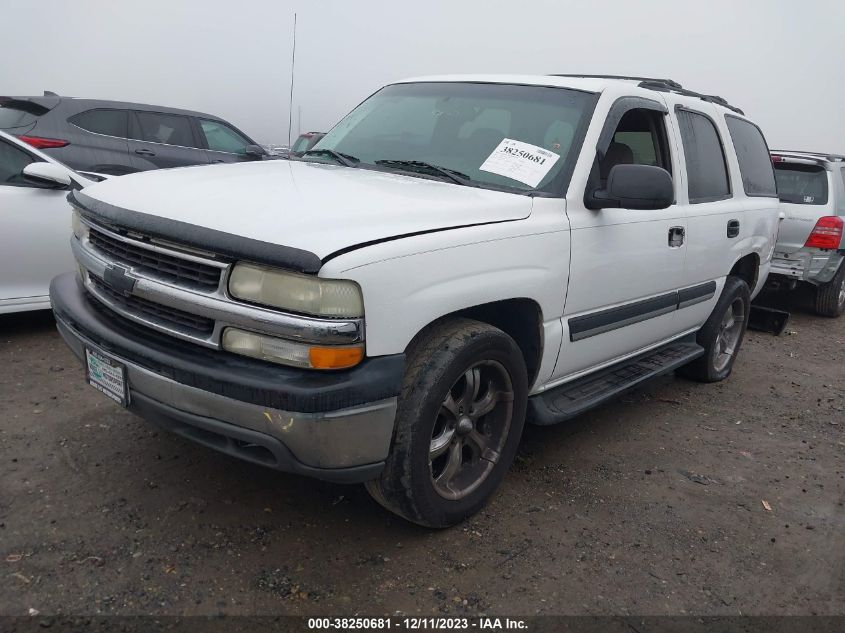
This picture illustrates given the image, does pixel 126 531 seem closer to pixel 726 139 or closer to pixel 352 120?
pixel 352 120

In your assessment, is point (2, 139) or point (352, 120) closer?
point (352, 120)

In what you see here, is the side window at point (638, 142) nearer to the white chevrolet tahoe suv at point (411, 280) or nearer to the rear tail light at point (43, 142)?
the white chevrolet tahoe suv at point (411, 280)

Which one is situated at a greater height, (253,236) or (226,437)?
(253,236)

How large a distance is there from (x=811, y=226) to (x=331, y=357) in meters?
6.57

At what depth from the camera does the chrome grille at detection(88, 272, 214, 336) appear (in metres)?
2.43

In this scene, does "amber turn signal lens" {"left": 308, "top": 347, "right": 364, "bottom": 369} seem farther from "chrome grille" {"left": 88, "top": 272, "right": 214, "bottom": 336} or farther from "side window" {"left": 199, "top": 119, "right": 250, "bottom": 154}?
"side window" {"left": 199, "top": 119, "right": 250, "bottom": 154}

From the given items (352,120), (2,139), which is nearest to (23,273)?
(2,139)

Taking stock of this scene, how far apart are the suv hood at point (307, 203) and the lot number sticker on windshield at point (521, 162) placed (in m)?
0.20

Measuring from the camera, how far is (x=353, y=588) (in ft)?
8.28

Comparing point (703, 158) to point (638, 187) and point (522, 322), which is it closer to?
point (638, 187)

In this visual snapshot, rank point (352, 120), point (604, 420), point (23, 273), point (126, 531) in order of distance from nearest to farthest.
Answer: point (126, 531) → point (352, 120) → point (604, 420) → point (23, 273)

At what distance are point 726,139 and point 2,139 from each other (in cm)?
463

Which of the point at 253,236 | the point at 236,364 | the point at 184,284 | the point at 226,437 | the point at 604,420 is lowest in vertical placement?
the point at 604,420

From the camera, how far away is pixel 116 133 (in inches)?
324
